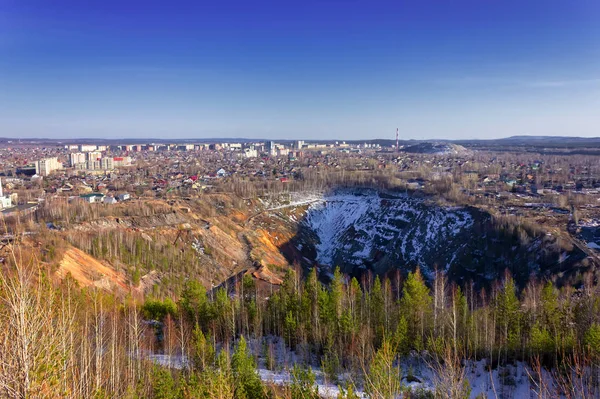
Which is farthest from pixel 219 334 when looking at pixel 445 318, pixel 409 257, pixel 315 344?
pixel 409 257

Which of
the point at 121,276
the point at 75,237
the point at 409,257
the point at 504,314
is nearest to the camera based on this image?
the point at 504,314

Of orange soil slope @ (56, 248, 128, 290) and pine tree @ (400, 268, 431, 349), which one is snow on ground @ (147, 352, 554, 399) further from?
orange soil slope @ (56, 248, 128, 290)

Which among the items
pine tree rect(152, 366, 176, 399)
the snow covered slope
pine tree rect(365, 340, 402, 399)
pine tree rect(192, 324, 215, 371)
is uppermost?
pine tree rect(365, 340, 402, 399)

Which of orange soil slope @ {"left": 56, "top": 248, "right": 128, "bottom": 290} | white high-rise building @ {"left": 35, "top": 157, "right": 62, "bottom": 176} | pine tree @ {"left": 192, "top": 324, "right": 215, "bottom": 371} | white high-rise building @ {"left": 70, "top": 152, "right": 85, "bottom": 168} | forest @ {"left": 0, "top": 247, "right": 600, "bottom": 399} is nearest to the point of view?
forest @ {"left": 0, "top": 247, "right": 600, "bottom": 399}

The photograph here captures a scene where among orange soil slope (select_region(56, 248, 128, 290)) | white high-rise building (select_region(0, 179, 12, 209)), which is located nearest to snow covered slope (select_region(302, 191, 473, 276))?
orange soil slope (select_region(56, 248, 128, 290))

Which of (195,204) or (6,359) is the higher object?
(6,359)

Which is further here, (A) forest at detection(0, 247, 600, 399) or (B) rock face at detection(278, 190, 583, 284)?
(B) rock face at detection(278, 190, 583, 284)

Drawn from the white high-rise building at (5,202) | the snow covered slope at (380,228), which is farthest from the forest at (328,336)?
the white high-rise building at (5,202)

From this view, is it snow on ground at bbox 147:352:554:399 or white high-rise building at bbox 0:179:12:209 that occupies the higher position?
white high-rise building at bbox 0:179:12:209

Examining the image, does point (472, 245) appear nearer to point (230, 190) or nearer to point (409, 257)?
point (409, 257)

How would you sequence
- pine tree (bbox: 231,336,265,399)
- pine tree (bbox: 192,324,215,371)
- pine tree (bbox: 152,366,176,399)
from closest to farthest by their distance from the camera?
1. pine tree (bbox: 152,366,176,399)
2. pine tree (bbox: 231,336,265,399)
3. pine tree (bbox: 192,324,215,371)
